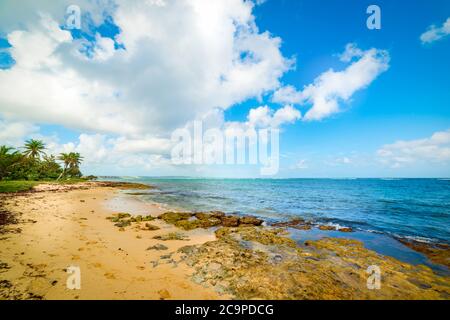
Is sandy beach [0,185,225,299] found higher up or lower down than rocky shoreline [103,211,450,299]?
higher up

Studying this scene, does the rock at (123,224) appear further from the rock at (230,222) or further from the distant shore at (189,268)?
the rock at (230,222)

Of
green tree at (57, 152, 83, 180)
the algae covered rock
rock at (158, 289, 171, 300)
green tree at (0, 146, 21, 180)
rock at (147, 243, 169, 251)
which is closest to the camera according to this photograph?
rock at (158, 289, 171, 300)

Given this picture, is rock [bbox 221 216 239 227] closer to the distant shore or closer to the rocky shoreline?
the distant shore

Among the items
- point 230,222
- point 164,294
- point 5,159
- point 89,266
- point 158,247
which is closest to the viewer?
point 164,294

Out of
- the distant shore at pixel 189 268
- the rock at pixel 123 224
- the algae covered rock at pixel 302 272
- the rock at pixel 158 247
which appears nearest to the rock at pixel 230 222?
the distant shore at pixel 189 268

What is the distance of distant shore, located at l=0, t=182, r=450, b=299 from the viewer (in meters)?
6.03

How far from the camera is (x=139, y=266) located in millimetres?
7684

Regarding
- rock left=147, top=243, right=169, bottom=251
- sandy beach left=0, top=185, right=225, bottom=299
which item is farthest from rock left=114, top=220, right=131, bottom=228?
rock left=147, top=243, right=169, bottom=251

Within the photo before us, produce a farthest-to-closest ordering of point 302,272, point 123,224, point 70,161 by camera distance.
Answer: point 70,161 < point 123,224 < point 302,272

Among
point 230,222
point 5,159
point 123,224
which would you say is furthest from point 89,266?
point 5,159

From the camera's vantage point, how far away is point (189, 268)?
7.73 meters

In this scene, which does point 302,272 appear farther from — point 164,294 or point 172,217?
point 172,217
